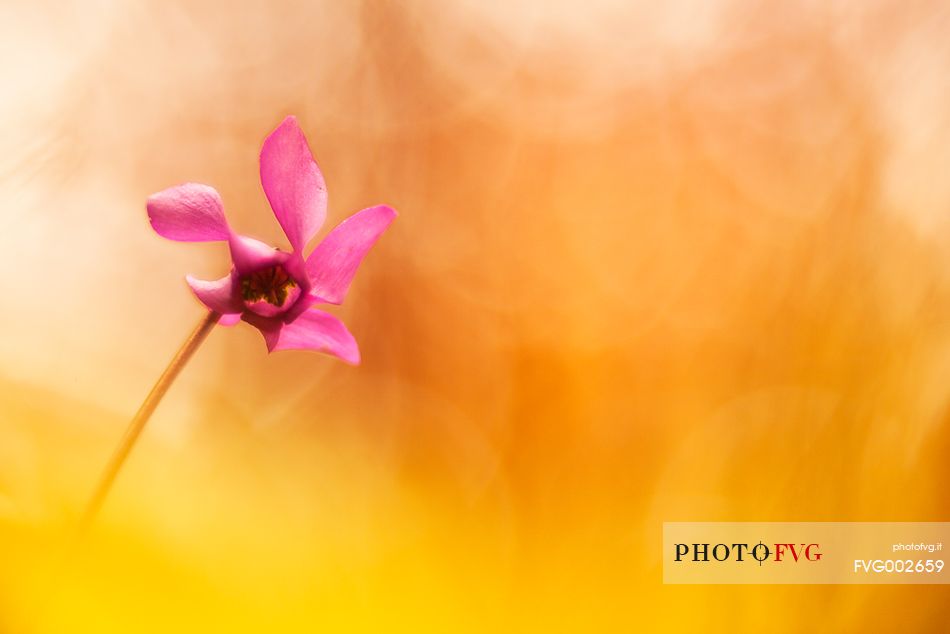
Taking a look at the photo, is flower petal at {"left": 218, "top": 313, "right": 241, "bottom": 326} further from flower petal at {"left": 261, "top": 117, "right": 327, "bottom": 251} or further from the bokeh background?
the bokeh background

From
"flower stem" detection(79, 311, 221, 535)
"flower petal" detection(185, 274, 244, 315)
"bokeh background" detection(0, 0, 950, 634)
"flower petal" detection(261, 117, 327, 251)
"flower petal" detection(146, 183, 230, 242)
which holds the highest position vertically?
"bokeh background" detection(0, 0, 950, 634)

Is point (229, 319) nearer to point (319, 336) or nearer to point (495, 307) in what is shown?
point (319, 336)

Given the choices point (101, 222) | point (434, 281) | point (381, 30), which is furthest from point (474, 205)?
point (101, 222)

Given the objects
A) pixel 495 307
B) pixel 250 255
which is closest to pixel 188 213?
pixel 250 255

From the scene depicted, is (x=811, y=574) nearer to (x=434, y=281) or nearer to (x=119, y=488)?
(x=434, y=281)

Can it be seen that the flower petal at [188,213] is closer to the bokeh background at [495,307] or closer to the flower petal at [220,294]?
the flower petal at [220,294]

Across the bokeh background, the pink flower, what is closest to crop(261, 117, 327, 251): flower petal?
the pink flower
